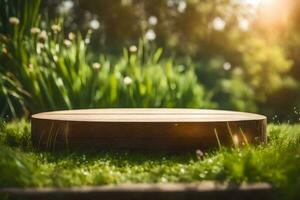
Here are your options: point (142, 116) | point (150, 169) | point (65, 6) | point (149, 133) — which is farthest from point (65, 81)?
point (65, 6)

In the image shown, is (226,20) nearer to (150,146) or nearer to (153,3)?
(153,3)

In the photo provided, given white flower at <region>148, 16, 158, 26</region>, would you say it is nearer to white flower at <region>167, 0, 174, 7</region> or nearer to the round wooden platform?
white flower at <region>167, 0, 174, 7</region>

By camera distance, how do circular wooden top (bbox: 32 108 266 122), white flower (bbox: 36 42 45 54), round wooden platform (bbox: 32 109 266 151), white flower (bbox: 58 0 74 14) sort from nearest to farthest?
round wooden platform (bbox: 32 109 266 151)
circular wooden top (bbox: 32 108 266 122)
white flower (bbox: 36 42 45 54)
white flower (bbox: 58 0 74 14)

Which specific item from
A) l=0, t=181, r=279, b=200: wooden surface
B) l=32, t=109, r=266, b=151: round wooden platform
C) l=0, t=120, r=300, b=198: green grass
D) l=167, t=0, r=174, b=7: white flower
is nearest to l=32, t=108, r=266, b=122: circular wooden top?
l=32, t=109, r=266, b=151: round wooden platform

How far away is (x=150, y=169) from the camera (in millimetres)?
3572

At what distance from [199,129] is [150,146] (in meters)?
0.39

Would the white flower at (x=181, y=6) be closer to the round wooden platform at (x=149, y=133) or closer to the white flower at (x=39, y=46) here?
the white flower at (x=39, y=46)

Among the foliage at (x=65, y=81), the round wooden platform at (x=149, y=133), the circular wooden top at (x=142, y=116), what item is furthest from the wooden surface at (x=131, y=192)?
the foliage at (x=65, y=81)

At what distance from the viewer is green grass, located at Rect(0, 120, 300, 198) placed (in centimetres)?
310

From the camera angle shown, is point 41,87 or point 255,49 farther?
point 255,49

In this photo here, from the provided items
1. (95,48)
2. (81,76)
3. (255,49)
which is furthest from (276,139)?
(255,49)

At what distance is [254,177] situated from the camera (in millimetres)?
3191

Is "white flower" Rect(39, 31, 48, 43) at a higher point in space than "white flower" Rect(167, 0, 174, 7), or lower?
lower

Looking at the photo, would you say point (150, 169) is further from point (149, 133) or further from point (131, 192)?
point (131, 192)
